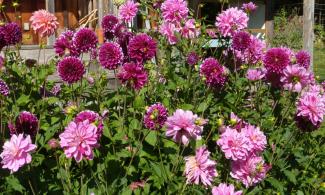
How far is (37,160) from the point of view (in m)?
2.03

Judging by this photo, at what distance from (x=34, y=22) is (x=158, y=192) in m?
0.96

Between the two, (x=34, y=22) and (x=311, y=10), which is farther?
(x=311, y=10)

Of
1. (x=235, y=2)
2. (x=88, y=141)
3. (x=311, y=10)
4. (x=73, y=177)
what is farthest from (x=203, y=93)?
(x=235, y=2)

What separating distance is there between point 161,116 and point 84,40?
521 mm

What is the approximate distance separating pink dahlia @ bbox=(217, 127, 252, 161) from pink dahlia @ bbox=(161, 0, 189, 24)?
3.41ft

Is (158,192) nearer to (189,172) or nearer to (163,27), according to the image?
(189,172)

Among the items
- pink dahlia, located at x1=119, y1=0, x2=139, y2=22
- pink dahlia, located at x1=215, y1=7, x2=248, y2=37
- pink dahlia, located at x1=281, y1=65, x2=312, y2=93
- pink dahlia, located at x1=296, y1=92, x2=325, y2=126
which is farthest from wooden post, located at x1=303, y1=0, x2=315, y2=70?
pink dahlia, located at x1=296, y1=92, x2=325, y2=126

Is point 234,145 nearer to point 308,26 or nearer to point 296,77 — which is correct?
point 296,77

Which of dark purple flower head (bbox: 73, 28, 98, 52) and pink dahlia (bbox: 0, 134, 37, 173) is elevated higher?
dark purple flower head (bbox: 73, 28, 98, 52)

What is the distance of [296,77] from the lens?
236cm

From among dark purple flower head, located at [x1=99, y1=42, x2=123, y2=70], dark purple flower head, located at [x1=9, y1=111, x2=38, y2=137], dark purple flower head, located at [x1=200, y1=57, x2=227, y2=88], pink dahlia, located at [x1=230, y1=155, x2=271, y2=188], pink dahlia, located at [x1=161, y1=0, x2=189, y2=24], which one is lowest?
pink dahlia, located at [x1=230, y1=155, x2=271, y2=188]

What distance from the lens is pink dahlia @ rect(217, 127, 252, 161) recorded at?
5.75 feet

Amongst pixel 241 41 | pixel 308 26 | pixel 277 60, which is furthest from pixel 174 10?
pixel 308 26

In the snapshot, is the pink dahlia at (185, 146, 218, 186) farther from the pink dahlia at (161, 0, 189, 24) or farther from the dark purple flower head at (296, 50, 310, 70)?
the dark purple flower head at (296, 50, 310, 70)
